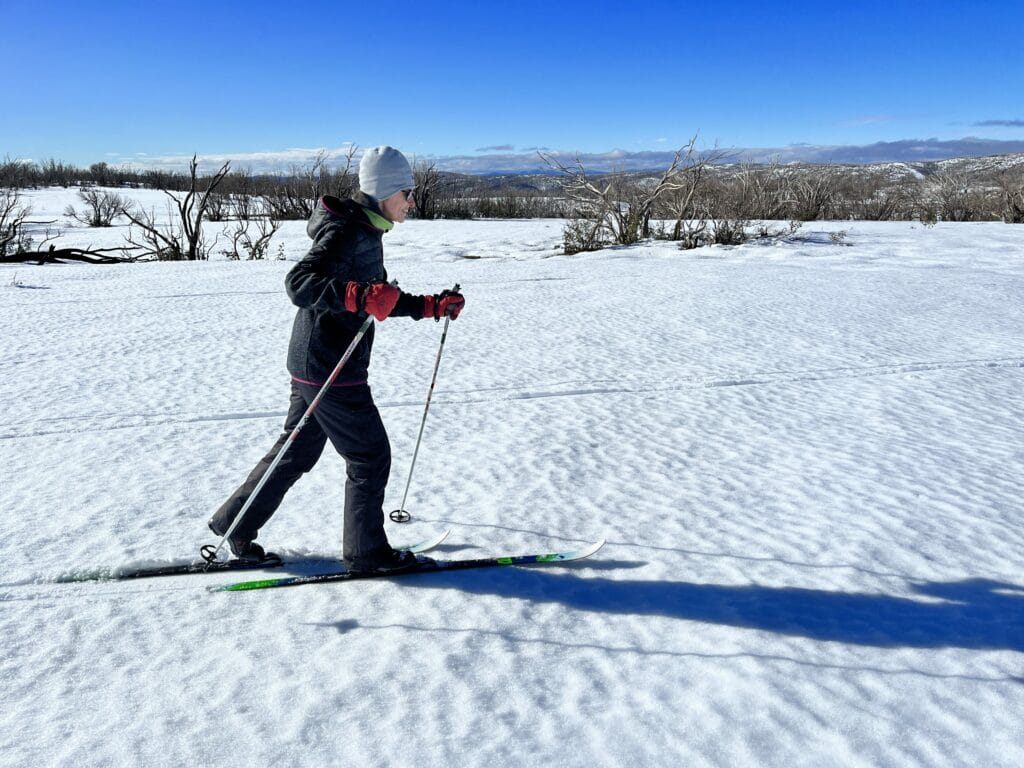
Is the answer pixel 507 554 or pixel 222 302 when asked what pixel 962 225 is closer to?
pixel 222 302

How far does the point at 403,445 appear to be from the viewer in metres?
4.48

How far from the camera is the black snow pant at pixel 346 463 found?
2.63m

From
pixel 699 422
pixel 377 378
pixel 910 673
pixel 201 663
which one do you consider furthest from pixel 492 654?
pixel 377 378

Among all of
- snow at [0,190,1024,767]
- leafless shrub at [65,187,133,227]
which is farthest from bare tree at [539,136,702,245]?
leafless shrub at [65,187,133,227]

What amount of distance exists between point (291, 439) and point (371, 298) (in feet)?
2.34

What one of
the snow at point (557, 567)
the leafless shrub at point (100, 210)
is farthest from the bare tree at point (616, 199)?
the leafless shrub at point (100, 210)

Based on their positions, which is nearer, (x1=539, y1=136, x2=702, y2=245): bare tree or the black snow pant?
the black snow pant

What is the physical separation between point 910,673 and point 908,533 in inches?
45.1

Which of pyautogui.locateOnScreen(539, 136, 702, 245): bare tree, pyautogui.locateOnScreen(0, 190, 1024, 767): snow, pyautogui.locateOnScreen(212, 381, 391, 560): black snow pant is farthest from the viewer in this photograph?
pyautogui.locateOnScreen(539, 136, 702, 245): bare tree

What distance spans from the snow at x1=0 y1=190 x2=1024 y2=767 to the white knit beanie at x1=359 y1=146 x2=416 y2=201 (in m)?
1.54

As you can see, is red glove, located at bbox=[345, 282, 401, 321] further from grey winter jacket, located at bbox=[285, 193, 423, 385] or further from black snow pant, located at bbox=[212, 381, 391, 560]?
black snow pant, located at bbox=[212, 381, 391, 560]

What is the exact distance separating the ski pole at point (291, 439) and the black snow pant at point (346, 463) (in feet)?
0.11

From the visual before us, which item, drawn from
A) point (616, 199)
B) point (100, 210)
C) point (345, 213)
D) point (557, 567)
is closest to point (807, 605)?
point (557, 567)

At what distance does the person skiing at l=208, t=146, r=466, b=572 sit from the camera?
245 centimetres
